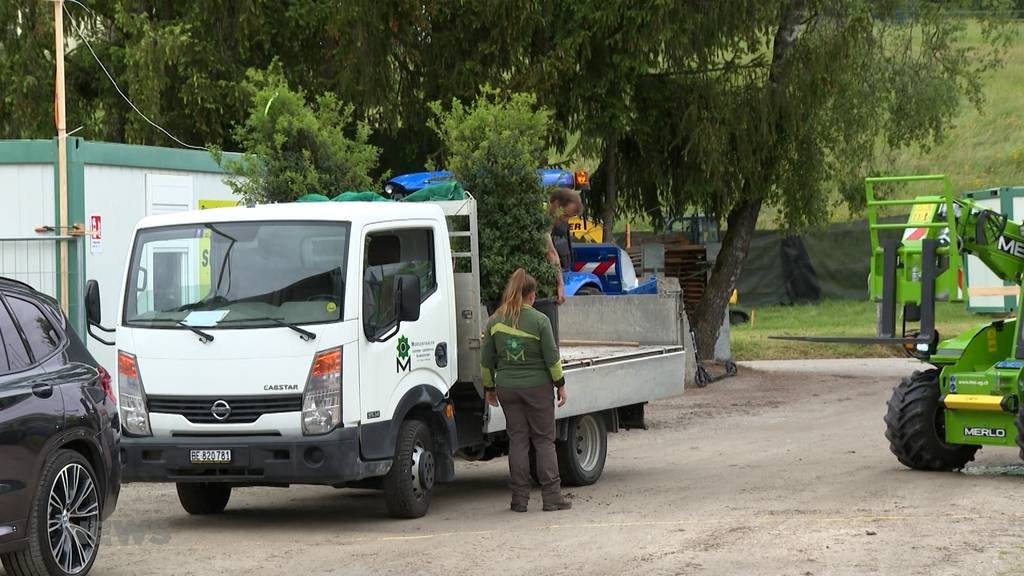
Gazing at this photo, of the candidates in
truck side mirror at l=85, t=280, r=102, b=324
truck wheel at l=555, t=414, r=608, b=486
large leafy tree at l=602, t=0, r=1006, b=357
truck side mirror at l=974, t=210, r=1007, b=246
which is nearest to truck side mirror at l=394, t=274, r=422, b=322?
truck side mirror at l=85, t=280, r=102, b=324

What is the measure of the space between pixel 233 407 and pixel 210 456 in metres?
0.38

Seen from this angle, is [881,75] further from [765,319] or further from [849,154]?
[765,319]

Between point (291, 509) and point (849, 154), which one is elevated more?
point (849, 154)

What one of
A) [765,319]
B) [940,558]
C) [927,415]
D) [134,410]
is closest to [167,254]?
[134,410]

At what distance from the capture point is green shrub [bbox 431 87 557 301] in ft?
42.8

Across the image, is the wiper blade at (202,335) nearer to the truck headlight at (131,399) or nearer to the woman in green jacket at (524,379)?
the truck headlight at (131,399)

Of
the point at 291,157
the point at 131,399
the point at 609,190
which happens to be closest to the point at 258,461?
the point at 131,399

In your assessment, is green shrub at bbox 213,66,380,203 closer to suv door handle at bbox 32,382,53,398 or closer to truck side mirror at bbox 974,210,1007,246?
suv door handle at bbox 32,382,53,398

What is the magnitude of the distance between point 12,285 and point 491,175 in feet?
16.6

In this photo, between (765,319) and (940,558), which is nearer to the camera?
(940,558)

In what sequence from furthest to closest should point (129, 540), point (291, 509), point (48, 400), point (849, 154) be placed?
point (849, 154) < point (291, 509) < point (129, 540) < point (48, 400)

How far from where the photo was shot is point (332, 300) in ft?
36.3

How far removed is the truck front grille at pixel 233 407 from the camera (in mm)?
10883

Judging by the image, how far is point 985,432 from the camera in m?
13.5
